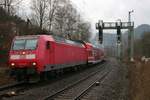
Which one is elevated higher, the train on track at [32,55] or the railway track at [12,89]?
the train on track at [32,55]

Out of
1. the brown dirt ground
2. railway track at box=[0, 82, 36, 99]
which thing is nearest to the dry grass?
railway track at box=[0, 82, 36, 99]

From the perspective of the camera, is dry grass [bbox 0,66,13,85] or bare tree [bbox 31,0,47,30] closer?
dry grass [bbox 0,66,13,85]

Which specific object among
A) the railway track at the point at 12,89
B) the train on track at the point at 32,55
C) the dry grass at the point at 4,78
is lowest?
the railway track at the point at 12,89

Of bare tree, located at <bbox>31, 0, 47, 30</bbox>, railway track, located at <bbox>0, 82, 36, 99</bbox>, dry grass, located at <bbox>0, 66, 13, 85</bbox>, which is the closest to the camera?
railway track, located at <bbox>0, 82, 36, 99</bbox>

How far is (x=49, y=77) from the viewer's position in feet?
80.1

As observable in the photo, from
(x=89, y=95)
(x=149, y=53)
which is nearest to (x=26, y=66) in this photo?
(x=89, y=95)

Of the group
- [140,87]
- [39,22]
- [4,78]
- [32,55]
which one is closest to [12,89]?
[32,55]

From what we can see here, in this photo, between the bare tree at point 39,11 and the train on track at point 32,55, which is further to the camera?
the bare tree at point 39,11

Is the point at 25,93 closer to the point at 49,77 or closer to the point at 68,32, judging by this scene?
the point at 49,77

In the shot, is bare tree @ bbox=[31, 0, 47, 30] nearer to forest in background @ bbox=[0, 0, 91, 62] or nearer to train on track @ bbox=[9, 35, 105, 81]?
forest in background @ bbox=[0, 0, 91, 62]

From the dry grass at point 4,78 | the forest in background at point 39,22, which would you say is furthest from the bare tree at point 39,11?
the dry grass at point 4,78

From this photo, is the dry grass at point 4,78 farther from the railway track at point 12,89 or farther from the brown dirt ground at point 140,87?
the brown dirt ground at point 140,87

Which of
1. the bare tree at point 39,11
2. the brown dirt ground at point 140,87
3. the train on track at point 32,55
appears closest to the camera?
the brown dirt ground at point 140,87

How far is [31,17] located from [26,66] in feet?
128
